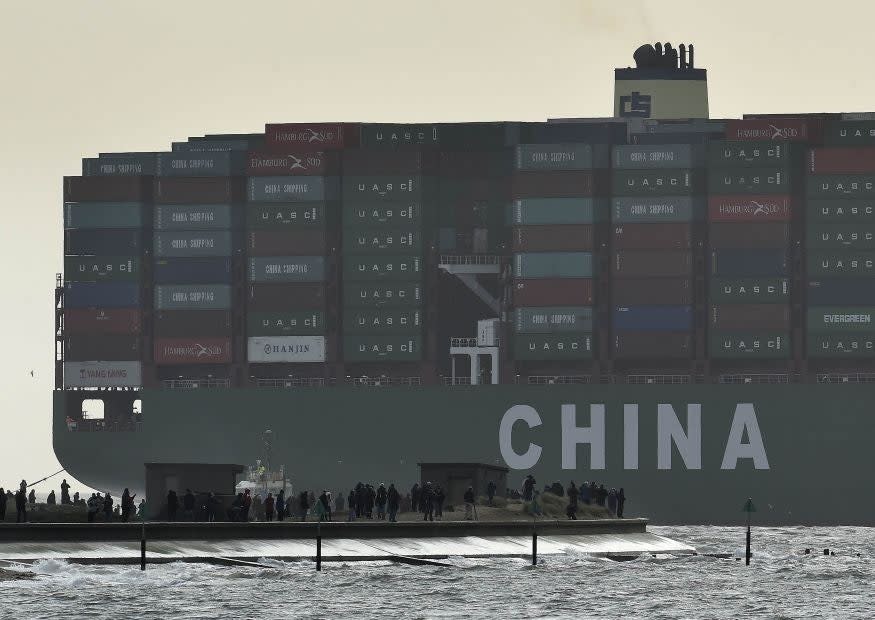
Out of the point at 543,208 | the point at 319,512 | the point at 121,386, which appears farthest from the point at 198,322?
the point at 319,512

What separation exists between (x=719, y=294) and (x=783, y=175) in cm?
647

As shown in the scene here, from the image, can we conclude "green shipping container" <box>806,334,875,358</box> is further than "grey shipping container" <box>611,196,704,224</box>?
No

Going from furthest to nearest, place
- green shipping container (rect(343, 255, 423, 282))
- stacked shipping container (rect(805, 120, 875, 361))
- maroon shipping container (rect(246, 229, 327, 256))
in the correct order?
maroon shipping container (rect(246, 229, 327, 256)), green shipping container (rect(343, 255, 423, 282)), stacked shipping container (rect(805, 120, 875, 361))

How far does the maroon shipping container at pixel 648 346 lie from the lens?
10694cm

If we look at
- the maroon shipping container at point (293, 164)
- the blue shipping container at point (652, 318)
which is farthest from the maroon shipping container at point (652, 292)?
the maroon shipping container at point (293, 164)

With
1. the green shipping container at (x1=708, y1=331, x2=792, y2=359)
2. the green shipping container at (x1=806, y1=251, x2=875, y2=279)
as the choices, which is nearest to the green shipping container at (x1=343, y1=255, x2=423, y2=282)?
the green shipping container at (x1=708, y1=331, x2=792, y2=359)

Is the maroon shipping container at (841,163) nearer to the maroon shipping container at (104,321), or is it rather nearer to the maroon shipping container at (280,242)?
the maroon shipping container at (280,242)

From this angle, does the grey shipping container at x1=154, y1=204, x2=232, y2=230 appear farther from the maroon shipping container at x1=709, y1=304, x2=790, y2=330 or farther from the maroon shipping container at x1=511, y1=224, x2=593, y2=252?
the maroon shipping container at x1=709, y1=304, x2=790, y2=330

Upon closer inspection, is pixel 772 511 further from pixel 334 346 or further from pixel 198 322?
pixel 198 322

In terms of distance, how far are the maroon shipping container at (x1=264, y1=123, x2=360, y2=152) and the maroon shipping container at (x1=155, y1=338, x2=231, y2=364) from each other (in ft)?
32.8

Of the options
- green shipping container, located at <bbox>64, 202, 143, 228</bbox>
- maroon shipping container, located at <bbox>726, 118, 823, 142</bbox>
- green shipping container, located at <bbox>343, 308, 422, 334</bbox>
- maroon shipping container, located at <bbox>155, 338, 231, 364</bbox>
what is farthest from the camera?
green shipping container, located at <bbox>64, 202, 143, 228</bbox>

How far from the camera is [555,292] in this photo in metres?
108

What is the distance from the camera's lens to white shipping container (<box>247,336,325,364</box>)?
111m

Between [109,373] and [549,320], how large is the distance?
22656 mm
